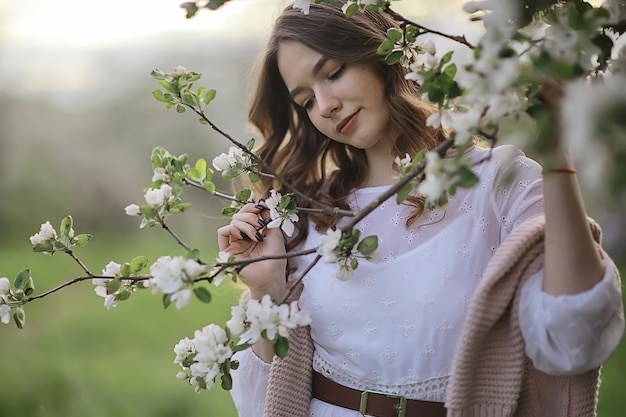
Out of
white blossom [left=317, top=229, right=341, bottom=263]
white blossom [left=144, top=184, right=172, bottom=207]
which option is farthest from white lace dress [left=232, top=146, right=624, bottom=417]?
white blossom [left=144, top=184, right=172, bottom=207]

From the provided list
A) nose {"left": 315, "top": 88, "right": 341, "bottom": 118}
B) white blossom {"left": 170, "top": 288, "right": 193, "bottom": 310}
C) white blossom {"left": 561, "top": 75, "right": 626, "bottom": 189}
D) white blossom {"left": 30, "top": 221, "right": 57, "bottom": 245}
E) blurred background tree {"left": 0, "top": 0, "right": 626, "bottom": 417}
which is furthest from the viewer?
blurred background tree {"left": 0, "top": 0, "right": 626, "bottom": 417}

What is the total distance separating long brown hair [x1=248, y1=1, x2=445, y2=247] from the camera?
5.36ft

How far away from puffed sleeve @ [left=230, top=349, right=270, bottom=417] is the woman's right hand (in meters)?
0.18

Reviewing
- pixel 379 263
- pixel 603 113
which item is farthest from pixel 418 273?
pixel 603 113

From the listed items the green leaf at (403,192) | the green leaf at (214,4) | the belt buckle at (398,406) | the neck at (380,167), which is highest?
the green leaf at (214,4)

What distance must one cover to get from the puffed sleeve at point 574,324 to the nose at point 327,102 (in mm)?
595

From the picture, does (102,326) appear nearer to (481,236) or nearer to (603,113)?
(481,236)

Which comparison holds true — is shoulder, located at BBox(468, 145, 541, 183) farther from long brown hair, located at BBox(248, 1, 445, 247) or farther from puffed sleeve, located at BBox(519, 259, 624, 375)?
puffed sleeve, located at BBox(519, 259, 624, 375)

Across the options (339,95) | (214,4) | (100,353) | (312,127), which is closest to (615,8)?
(214,4)

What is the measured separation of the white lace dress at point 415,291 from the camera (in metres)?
1.44

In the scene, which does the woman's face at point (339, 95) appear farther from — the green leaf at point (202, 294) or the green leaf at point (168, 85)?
the green leaf at point (202, 294)

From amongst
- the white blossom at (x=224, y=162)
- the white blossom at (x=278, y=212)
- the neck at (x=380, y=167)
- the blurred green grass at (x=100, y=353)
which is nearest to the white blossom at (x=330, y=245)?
the white blossom at (x=278, y=212)

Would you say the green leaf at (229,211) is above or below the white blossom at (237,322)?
below

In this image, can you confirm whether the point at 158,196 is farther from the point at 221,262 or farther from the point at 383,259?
the point at 383,259
